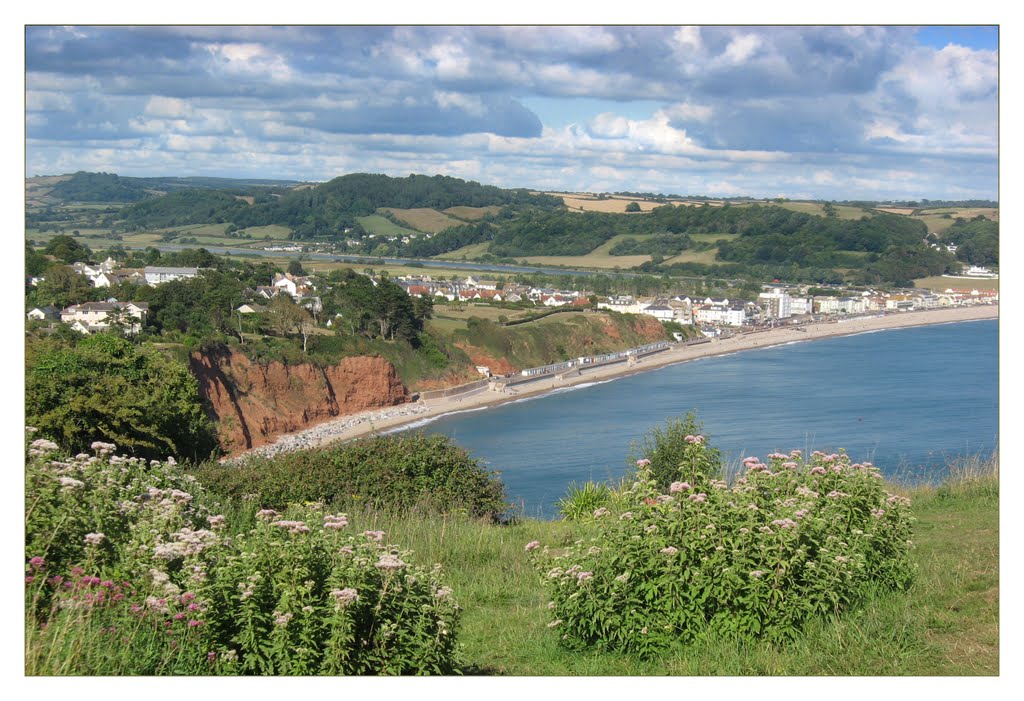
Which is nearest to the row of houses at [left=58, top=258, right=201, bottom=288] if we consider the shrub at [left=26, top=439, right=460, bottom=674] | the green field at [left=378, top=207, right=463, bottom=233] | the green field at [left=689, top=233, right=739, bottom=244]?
the green field at [left=378, top=207, right=463, bottom=233]

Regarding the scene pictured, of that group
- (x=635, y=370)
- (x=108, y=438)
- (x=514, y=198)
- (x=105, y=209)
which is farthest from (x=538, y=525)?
(x=514, y=198)

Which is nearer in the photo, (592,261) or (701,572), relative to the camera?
(701,572)

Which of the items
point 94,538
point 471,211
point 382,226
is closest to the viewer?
point 94,538

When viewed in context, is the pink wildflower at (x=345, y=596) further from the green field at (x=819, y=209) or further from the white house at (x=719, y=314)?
the green field at (x=819, y=209)

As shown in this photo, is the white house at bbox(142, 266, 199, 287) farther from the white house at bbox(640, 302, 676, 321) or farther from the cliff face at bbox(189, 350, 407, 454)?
the white house at bbox(640, 302, 676, 321)

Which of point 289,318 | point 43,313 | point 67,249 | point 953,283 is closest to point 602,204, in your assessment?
point 953,283

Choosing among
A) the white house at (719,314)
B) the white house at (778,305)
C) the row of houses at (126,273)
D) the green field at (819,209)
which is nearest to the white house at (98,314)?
the row of houses at (126,273)

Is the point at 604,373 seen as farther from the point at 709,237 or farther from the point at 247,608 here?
the point at 247,608
